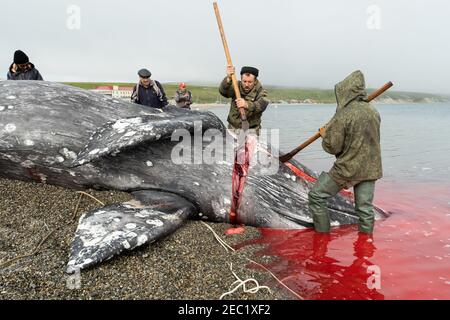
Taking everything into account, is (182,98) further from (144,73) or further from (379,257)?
(379,257)

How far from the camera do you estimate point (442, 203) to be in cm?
919

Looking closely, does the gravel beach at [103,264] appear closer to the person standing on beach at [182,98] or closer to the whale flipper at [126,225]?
the whale flipper at [126,225]

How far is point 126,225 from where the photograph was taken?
17.0 feet

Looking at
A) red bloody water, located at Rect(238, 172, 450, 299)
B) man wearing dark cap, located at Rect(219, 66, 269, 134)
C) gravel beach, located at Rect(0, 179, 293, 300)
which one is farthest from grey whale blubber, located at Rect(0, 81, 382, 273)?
man wearing dark cap, located at Rect(219, 66, 269, 134)

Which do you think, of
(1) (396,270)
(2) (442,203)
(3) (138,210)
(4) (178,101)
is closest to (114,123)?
(3) (138,210)

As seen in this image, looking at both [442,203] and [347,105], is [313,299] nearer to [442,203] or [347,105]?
[347,105]

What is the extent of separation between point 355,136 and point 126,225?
3849 millimetres

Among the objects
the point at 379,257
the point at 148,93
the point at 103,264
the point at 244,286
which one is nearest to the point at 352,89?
the point at 379,257

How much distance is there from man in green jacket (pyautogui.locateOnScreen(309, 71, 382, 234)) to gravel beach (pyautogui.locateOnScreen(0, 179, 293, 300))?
1.86 metres

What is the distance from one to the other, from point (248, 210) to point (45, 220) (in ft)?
11.1

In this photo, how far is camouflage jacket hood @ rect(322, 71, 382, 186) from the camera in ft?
19.6

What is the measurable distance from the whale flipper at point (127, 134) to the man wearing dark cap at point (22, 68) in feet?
17.6

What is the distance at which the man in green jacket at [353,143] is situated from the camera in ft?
19.7

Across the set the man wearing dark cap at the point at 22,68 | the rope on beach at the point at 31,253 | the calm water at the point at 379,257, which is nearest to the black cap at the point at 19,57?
the man wearing dark cap at the point at 22,68
